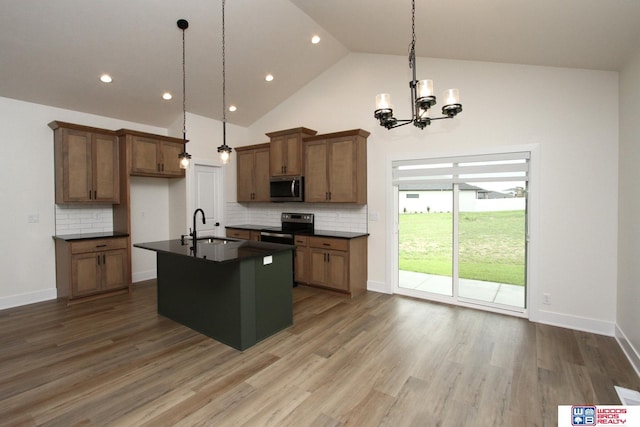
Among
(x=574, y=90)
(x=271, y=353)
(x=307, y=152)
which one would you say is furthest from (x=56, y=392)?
(x=574, y=90)

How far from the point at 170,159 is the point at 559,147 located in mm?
5583

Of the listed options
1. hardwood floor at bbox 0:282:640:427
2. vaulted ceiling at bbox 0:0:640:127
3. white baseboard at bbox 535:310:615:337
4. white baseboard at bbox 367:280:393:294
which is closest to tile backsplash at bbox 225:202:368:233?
white baseboard at bbox 367:280:393:294

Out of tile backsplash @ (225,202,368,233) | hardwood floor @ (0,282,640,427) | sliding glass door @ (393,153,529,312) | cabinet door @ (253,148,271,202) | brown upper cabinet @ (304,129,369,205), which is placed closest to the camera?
hardwood floor @ (0,282,640,427)

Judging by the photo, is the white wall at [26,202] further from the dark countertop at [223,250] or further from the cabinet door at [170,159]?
the dark countertop at [223,250]

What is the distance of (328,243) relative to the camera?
4.80 meters

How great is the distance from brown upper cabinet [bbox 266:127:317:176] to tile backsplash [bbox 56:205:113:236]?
2.83 metres

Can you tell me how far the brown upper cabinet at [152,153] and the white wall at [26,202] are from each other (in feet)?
3.05

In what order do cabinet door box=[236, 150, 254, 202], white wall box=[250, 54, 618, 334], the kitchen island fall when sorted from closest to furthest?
1. the kitchen island
2. white wall box=[250, 54, 618, 334]
3. cabinet door box=[236, 150, 254, 202]

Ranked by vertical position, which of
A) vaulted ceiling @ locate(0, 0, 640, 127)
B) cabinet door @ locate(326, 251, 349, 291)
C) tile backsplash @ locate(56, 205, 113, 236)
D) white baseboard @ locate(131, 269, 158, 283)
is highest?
vaulted ceiling @ locate(0, 0, 640, 127)

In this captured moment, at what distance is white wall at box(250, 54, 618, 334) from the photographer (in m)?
3.29

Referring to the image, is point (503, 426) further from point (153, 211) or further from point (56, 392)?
point (153, 211)

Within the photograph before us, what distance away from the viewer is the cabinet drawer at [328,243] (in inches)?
182

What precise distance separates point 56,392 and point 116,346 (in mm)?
734

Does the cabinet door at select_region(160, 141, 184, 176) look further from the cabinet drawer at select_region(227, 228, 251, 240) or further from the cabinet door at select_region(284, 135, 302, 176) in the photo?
the cabinet door at select_region(284, 135, 302, 176)
